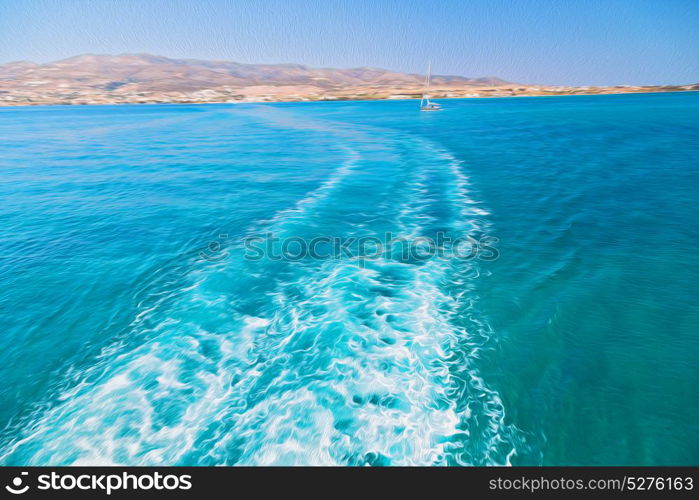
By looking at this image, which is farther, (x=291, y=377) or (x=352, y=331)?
(x=352, y=331)

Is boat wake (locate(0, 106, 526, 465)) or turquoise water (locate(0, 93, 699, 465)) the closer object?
boat wake (locate(0, 106, 526, 465))

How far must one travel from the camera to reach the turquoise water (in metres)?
8.48

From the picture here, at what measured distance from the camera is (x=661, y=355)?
1058 centimetres

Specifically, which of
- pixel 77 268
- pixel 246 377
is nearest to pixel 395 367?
pixel 246 377

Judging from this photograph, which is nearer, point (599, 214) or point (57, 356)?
point (57, 356)

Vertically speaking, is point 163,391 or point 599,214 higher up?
point 599,214

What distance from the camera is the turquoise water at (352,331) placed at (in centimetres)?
848

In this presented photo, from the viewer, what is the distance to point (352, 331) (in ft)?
40.6

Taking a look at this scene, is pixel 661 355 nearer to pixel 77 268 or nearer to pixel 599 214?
pixel 599 214

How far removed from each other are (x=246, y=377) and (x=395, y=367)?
4.74m

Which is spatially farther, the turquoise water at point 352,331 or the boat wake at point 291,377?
the turquoise water at point 352,331
